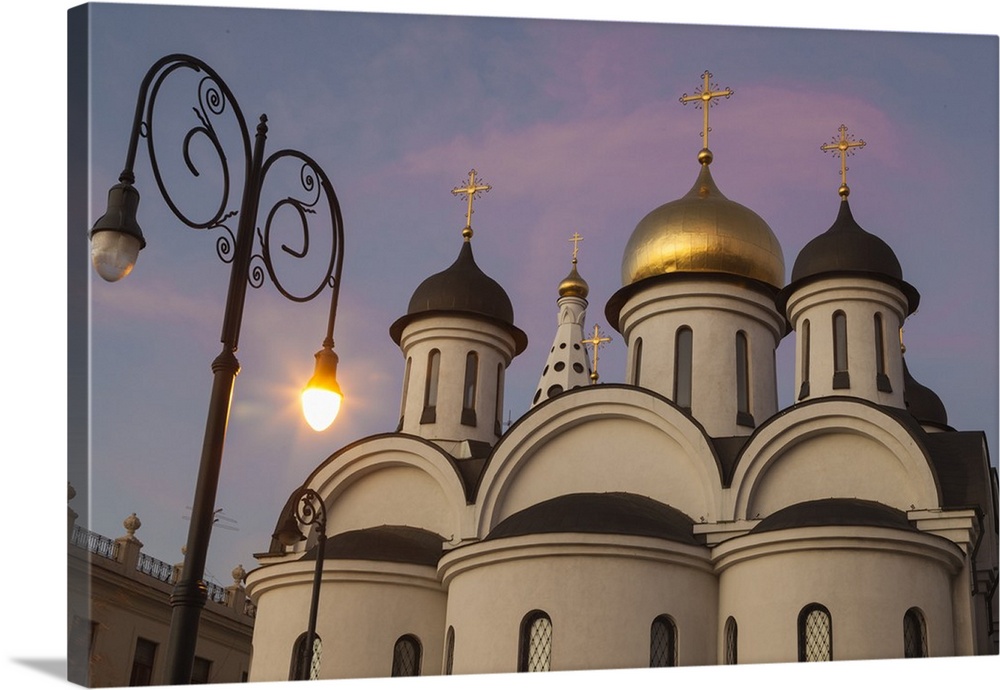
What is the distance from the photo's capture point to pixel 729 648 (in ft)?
38.5

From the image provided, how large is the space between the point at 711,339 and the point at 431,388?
3468 mm

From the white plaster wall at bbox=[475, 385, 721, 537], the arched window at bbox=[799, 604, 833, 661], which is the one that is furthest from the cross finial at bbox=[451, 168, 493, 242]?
the arched window at bbox=[799, 604, 833, 661]

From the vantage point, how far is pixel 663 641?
11.5 metres

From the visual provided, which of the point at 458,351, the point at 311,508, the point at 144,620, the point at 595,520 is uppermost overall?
the point at 458,351

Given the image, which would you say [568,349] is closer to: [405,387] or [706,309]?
[405,387]

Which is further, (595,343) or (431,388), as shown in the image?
(595,343)

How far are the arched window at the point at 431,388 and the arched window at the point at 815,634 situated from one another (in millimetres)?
5921

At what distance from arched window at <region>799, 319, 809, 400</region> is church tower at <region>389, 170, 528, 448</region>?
3.63 metres

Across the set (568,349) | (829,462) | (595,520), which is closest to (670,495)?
(829,462)

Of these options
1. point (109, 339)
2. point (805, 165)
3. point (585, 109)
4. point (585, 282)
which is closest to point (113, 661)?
point (109, 339)

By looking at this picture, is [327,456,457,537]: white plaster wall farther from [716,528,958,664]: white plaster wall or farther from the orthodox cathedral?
[716,528,958,664]: white plaster wall

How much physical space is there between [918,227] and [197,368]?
19.8 feet

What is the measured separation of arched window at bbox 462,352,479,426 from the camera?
1583 cm

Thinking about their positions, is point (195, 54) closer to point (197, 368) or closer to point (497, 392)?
point (197, 368)
